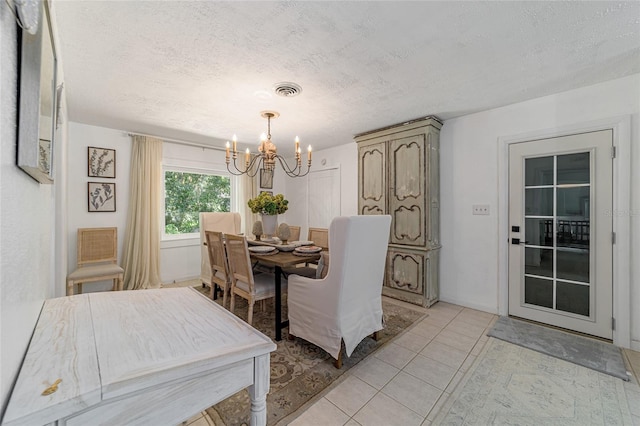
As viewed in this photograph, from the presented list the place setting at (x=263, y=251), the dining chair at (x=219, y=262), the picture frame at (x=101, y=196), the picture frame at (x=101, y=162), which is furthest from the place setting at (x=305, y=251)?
the picture frame at (x=101, y=162)

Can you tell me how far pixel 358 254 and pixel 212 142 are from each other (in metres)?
3.55

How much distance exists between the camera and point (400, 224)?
3484 millimetres

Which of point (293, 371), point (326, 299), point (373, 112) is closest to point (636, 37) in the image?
point (373, 112)

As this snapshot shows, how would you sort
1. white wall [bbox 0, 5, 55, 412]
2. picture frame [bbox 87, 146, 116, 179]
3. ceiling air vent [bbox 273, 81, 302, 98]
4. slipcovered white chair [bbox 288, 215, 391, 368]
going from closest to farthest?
white wall [bbox 0, 5, 55, 412] < slipcovered white chair [bbox 288, 215, 391, 368] < ceiling air vent [bbox 273, 81, 302, 98] < picture frame [bbox 87, 146, 116, 179]

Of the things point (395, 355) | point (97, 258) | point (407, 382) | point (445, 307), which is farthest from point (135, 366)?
point (97, 258)

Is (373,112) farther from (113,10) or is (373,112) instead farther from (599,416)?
(599,416)

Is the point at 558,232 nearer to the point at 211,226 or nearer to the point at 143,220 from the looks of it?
the point at 211,226

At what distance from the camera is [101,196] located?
363 cm

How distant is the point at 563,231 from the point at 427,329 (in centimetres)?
170

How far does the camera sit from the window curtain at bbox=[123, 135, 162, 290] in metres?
3.75

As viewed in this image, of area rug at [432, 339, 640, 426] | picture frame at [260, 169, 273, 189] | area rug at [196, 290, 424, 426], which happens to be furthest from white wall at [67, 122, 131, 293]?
area rug at [432, 339, 640, 426]

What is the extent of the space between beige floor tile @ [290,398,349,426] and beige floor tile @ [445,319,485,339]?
1620 millimetres

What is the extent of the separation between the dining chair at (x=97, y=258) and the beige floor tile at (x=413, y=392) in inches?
134

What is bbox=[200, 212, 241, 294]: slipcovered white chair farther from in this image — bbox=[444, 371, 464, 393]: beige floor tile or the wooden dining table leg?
bbox=[444, 371, 464, 393]: beige floor tile
